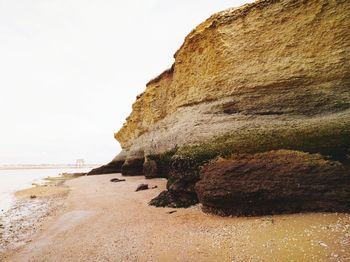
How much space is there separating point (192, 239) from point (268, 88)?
17.7ft

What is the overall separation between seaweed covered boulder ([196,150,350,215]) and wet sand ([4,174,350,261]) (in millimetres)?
329

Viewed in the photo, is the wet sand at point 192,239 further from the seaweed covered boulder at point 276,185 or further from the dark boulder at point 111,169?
the dark boulder at point 111,169

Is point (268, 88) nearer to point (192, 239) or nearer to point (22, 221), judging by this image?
point (192, 239)

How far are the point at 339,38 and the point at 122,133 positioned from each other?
29288mm

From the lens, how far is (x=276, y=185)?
7.09 m

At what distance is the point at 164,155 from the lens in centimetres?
1717

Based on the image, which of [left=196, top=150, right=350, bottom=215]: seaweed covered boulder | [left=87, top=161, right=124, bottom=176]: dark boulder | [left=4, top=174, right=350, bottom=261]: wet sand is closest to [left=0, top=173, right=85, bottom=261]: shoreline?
[left=4, top=174, right=350, bottom=261]: wet sand

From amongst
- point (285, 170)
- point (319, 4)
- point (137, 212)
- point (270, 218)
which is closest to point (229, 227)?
point (270, 218)

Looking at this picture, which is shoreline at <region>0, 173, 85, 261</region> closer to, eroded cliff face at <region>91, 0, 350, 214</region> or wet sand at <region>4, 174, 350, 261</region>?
wet sand at <region>4, 174, 350, 261</region>

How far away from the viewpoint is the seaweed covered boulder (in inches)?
259

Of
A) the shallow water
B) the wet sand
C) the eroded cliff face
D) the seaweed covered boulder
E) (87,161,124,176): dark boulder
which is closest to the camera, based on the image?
the wet sand

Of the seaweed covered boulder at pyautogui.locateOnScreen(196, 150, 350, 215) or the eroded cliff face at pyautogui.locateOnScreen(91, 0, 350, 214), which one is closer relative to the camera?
the seaweed covered boulder at pyautogui.locateOnScreen(196, 150, 350, 215)

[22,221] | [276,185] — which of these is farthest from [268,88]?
[22,221]

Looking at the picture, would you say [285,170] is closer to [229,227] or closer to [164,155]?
[229,227]
